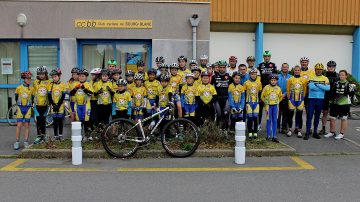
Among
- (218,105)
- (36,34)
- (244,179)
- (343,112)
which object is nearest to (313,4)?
(343,112)

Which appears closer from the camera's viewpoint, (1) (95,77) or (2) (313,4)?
(1) (95,77)

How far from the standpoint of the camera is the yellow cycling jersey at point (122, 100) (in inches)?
336

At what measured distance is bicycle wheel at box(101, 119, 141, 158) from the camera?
7691 mm

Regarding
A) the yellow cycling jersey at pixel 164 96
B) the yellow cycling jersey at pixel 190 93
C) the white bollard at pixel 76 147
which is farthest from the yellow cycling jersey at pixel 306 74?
the white bollard at pixel 76 147

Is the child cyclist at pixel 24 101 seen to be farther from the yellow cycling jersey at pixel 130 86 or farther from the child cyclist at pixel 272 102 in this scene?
the child cyclist at pixel 272 102

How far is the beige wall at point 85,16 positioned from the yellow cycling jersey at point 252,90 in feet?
12.5

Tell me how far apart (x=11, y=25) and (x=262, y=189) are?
9129 millimetres

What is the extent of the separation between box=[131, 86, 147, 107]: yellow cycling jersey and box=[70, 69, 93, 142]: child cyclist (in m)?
0.96

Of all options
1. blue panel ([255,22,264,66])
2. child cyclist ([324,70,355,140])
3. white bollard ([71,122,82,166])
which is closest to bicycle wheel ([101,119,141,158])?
white bollard ([71,122,82,166])

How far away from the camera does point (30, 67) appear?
11.9 metres

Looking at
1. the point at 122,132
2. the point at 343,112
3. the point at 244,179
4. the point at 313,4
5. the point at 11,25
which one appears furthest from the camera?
the point at 313,4

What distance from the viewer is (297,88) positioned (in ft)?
30.9

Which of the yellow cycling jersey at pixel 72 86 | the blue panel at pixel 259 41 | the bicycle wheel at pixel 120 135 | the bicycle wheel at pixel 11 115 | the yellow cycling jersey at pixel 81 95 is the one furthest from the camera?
the blue panel at pixel 259 41

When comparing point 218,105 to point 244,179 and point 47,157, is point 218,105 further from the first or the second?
point 47,157
